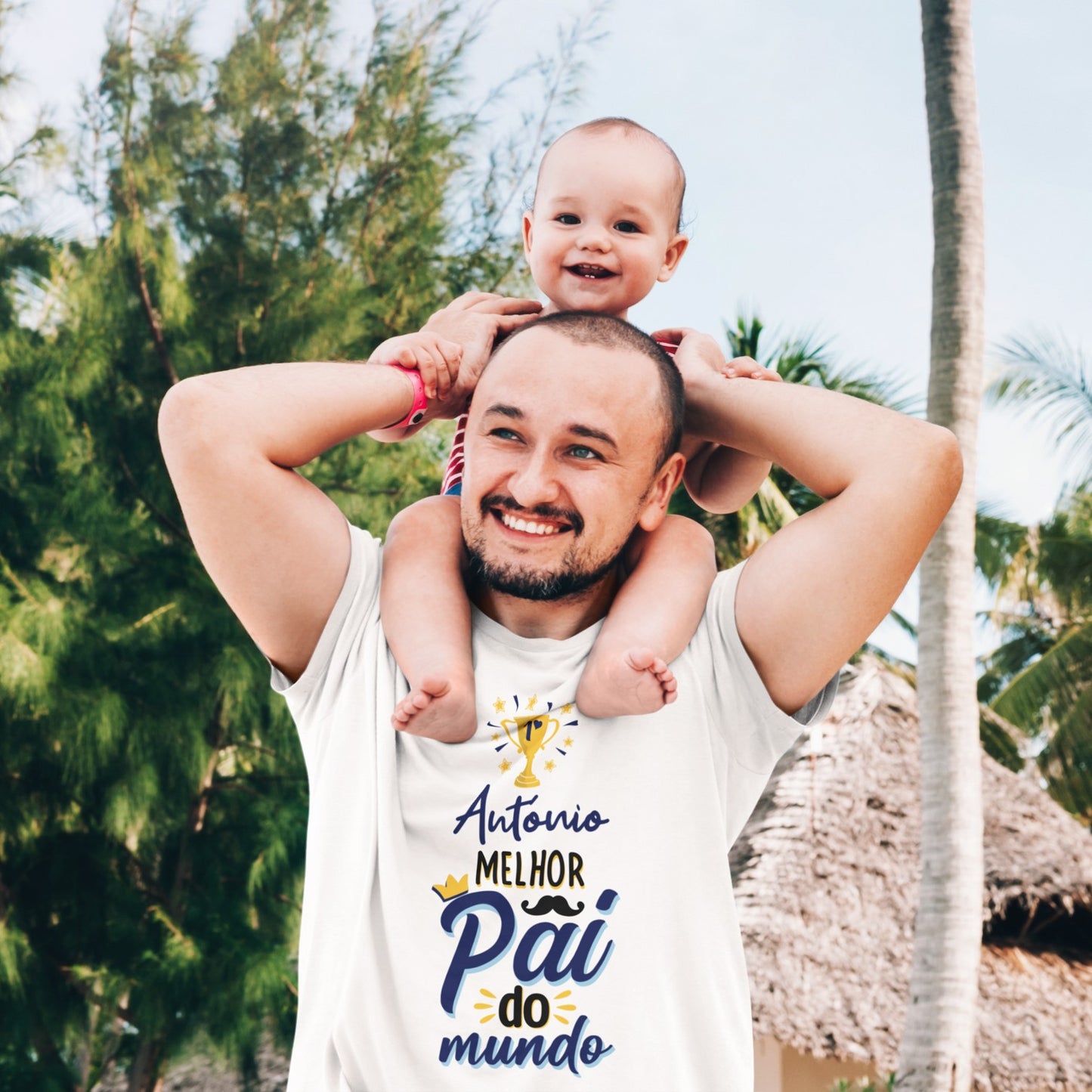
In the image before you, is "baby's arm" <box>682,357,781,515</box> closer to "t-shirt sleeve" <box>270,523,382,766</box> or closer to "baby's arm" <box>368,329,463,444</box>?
"baby's arm" <box>368,329,463,444</box>

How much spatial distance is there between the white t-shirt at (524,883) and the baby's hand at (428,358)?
1.02 feet

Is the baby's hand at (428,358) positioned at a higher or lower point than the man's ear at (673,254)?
lower

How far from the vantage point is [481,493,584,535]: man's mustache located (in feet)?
5.33

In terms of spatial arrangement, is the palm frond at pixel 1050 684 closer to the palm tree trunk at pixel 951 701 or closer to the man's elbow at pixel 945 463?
the palm tree trunk at pixel 951 701

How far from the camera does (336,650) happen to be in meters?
1.68

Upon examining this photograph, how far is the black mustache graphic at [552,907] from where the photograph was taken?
1.56m

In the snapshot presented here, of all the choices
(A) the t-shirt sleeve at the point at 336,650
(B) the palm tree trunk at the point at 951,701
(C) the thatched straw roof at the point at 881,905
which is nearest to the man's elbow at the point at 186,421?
(A) the t-shirt sleeve at the point at 336,650

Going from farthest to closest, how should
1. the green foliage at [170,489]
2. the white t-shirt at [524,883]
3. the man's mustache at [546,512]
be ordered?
the green foliage at [170,489], the man's mustache at [546,512], the white t-shirt at [524,883]

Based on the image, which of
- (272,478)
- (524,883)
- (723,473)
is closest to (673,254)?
(723,473)

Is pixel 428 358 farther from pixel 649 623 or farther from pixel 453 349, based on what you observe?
pixel 649 623

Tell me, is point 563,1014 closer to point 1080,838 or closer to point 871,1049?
point 871,1049

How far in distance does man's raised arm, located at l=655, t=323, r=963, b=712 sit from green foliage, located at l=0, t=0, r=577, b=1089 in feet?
27.4

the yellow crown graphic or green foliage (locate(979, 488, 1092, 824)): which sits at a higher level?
green foliage (locate(979, 488, 1092, 824))

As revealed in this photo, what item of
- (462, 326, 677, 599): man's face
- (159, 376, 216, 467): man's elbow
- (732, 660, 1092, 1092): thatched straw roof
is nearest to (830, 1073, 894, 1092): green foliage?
(732, 660, 1092, 1092): thatched straw roof
